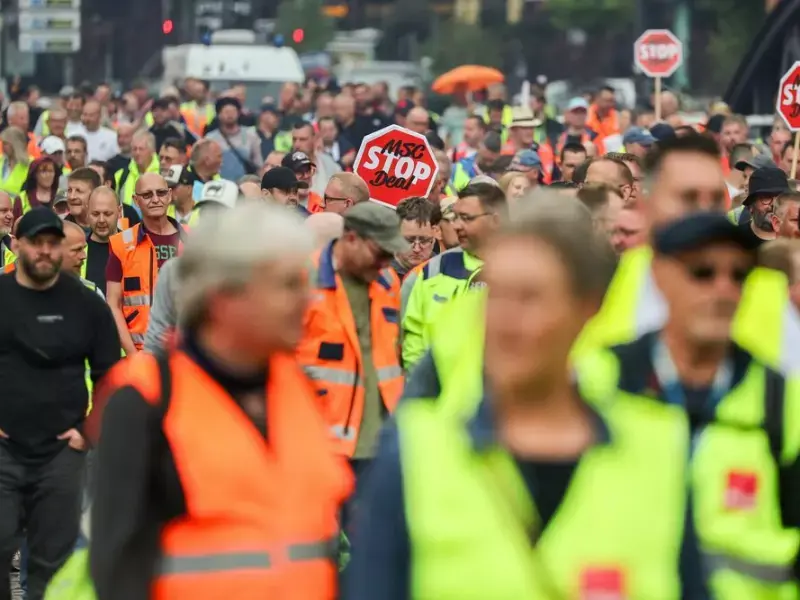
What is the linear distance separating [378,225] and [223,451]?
13.4 feet

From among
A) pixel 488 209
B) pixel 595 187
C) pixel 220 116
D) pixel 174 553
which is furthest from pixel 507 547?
pixel 220 116

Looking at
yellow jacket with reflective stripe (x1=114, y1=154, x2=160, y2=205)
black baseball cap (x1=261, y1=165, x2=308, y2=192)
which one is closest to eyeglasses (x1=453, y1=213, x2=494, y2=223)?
black baseball cap (x1=261, y1=165, x2=308, y2=192)

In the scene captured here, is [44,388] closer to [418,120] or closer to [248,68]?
[418,120]

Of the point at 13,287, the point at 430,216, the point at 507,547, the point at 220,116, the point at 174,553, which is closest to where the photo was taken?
the point at 507,547

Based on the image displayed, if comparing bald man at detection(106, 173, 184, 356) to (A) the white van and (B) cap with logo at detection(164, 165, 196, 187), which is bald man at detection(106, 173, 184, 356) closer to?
(B) cap with logo at detection(164, 165, 196, 187)

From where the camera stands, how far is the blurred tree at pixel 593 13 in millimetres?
65375

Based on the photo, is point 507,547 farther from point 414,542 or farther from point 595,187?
point 595,187

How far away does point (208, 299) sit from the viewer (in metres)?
4.16

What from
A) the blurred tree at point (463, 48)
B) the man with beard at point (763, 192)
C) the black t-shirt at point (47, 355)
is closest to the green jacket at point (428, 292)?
the black t-shirt at point (47, 355)

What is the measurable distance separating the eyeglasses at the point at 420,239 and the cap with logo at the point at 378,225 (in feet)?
11.1

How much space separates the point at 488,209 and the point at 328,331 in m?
1.27

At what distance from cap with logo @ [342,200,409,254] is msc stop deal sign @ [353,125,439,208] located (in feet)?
17.4

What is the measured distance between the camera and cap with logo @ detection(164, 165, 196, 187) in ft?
50.2

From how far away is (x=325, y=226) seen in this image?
9.08 metres
